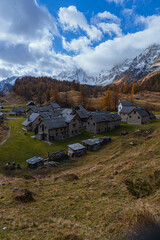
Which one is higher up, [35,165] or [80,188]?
[80,188]

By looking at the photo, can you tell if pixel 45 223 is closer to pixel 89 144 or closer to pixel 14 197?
pixel 14 197

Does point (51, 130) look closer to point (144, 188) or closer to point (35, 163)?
point (35, 163)

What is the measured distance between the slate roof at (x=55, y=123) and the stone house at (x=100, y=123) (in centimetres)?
1134

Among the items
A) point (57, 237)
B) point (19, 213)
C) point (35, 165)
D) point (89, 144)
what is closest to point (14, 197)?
point (19, 213)

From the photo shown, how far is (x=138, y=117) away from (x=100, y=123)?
831 inches

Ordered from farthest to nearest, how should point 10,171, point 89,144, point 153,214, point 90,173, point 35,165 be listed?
point 89,144 < point 35,165 < point 10,171 < point 90,173 < point 153,214

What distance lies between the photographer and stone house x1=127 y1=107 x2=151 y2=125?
66.9 metres

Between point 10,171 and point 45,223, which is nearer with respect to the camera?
point 45,223

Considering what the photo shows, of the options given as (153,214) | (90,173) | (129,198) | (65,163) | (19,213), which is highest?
(153,214)

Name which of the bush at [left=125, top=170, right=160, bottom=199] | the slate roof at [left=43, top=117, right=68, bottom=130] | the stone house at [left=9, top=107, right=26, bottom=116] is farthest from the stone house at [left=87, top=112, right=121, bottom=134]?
the stone house at [left=9, top=107, right=26, bottom=116]

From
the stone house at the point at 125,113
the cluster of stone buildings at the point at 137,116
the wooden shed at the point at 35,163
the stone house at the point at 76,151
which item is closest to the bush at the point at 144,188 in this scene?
the wooden shed at the point at 35,163

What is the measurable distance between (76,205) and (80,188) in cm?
472

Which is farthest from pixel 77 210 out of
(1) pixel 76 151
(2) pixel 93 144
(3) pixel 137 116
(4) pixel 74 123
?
(3) pixel 137 116

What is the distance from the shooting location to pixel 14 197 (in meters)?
15.7
